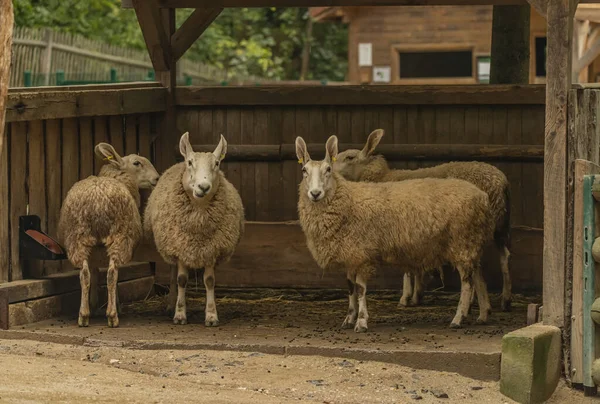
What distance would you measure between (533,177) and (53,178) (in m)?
4.81

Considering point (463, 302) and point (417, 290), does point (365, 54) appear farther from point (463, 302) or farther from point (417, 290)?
point (463, 302)

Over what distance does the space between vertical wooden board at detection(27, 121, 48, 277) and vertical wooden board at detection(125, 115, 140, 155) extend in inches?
61.8

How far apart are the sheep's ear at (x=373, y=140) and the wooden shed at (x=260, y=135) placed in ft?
1.86

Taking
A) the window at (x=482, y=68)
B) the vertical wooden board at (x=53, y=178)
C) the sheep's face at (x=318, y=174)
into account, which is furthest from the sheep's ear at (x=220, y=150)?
the window at (x=482, y=68)

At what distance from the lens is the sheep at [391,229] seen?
34.8ft

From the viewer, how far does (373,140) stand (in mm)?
12203

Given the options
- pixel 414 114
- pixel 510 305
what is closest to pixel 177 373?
pixel 510 305

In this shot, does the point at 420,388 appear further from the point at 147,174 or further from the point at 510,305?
the point at 147,174

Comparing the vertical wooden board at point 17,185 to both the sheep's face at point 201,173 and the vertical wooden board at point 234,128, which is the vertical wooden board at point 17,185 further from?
the vertical wooden board at point 234,128

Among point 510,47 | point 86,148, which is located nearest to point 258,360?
point 86,148

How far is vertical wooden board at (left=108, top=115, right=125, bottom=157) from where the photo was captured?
12.6 metres

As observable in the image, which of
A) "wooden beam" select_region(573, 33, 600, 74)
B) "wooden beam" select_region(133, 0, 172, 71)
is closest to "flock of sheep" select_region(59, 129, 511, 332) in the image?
"wooden beam" select_region(133, 0, 172, 71)

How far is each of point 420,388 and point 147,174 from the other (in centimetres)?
413

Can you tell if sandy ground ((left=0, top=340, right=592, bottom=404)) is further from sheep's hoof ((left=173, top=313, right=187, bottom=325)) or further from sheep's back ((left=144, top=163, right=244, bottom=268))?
sheep's back ((left=144, top=163, right=244, bottom=268))
